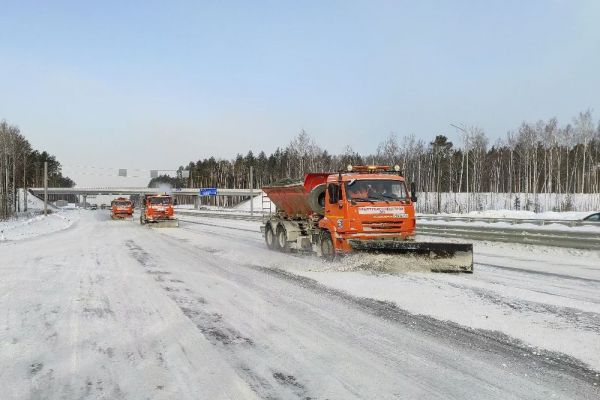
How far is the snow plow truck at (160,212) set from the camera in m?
33.6

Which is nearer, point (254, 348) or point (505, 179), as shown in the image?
point (254, 348)

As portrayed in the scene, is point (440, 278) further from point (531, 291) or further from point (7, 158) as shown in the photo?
point (7, 158)

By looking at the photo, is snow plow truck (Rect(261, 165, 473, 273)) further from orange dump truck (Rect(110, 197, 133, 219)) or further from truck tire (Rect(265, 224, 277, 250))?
orange dump truck (Rect(110, 197, 133, 219))

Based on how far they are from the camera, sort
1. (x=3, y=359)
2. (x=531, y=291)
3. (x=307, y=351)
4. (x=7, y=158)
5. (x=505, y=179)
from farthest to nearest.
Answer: (x=505, y=179) → (x=7, y=158) → (x=531, y=291) → (x=307, y=351) → (x=3, y=359)

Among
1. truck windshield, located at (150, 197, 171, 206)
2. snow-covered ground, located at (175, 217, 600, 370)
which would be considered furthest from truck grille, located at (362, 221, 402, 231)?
truck windshield, located at (150, 197, 171, 206)

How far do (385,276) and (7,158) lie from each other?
6878 cm

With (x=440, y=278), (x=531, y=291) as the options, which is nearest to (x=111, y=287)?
(x=440, y=278)

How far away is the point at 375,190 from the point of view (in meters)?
12.8

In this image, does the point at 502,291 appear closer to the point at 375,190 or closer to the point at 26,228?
the point at 375,190

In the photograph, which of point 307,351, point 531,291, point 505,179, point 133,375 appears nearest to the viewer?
point 133,375

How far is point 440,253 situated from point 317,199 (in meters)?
4.85

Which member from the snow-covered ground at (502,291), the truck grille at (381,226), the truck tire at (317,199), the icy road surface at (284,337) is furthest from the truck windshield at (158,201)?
the truck grille at (381,226)

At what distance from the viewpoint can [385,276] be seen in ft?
33.2

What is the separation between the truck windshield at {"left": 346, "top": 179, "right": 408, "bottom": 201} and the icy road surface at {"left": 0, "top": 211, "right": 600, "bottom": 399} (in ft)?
8.32
